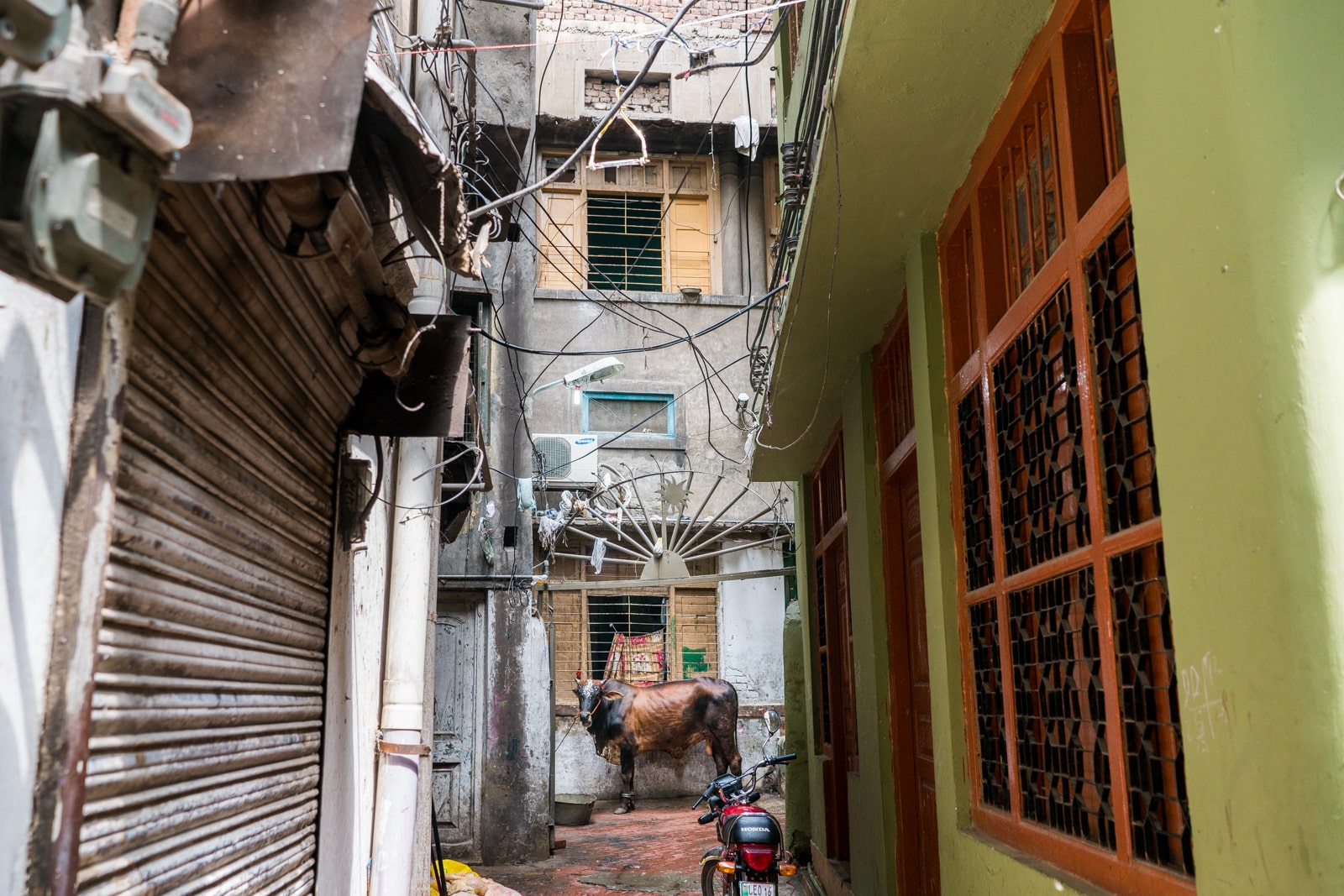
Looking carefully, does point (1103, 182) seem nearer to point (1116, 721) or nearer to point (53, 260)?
point (1116, 721)

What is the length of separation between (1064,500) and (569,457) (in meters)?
14.1

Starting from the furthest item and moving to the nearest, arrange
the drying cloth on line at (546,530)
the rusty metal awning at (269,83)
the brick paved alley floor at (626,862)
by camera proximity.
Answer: the drying cloth on line at (546,530) < the brick paved alley floor at (626,862) < the rusty metal awning at (269,83)

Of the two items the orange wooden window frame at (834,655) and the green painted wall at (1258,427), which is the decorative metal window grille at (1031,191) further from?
the orange wooden window frame at (834,655)

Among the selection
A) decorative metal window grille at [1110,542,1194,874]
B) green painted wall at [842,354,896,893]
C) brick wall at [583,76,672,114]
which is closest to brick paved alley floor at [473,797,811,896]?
green painted wall at [842,354,896,893]

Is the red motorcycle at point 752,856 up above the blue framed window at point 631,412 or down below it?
below

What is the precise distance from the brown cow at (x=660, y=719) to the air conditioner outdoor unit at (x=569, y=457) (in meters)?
3.23

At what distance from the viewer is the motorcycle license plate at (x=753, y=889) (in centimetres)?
717

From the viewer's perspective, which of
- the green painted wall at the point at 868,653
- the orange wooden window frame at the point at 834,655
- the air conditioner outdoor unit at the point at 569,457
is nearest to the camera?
the green painted wall at the point at 868,653

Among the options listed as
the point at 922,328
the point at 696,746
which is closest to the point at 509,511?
the point at 696,746

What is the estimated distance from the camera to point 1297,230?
7.36ft

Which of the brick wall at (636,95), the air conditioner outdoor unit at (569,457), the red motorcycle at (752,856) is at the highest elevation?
the brick wall at (636,95)

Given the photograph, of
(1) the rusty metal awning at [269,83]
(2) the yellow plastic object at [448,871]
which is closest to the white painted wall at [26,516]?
(1) the rusty metal awning at [269,83]

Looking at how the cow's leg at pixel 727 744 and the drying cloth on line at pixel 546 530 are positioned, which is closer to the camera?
the drying cloth on line at pixel 546 530

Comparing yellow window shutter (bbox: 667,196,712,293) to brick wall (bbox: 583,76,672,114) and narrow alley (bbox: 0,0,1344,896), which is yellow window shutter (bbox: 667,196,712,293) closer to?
brick wall (bbox: 583,76,672,114)
